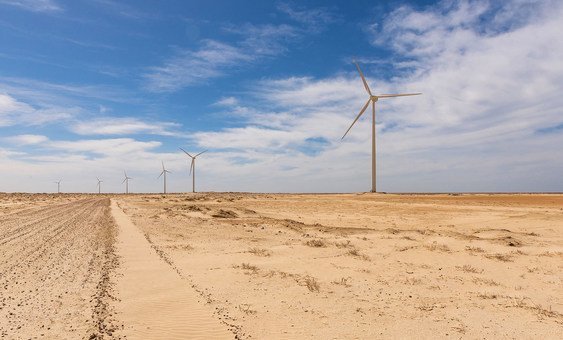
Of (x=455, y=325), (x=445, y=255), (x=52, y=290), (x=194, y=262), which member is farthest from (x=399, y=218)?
(x=52, y=290)

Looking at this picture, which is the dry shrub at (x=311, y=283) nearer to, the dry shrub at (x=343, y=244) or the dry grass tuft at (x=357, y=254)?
the dry grass tuft at (x=357, y=254)

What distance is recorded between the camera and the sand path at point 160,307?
8.38 metres

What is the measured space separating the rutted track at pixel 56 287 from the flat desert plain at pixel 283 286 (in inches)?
1.8

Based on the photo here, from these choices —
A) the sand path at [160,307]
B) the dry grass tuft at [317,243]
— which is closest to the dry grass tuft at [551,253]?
the dry grass tuft at [317,243]

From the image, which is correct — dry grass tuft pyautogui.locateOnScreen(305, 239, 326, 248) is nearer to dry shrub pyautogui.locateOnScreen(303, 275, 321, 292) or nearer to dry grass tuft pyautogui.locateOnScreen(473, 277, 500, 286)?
dry shrub pyautogui.locateOnScreen(303, 275, 321, 292)

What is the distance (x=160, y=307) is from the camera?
10.0m

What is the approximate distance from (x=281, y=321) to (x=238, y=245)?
12052 millimetres

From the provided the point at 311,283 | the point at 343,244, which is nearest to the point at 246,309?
the point at 311,283

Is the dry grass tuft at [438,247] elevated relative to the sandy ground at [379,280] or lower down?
elevated

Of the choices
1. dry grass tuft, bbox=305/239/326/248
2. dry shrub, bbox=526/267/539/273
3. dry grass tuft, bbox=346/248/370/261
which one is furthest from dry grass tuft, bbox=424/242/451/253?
dry grass tuft, bbox=305/239/326/248

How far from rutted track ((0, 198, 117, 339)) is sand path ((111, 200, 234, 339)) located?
450 millimetres

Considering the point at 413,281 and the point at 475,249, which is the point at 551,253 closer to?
the point at 475,249

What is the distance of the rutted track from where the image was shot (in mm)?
8375

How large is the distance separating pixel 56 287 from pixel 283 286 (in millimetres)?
6624
